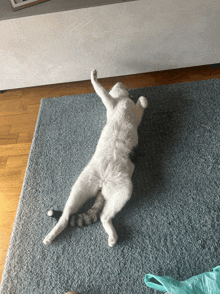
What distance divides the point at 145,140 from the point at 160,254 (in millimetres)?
673

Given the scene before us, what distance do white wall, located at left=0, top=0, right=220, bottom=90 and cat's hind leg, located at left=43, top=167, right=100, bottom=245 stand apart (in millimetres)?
896

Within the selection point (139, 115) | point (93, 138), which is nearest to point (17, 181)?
point (93, 138)

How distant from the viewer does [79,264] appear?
1100mm

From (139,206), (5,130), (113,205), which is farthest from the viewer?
(5,130)

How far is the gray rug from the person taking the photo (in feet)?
3.50

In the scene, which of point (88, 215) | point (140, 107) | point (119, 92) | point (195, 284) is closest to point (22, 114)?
point (119, 92)

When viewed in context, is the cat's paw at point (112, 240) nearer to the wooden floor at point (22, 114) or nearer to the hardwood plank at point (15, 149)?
the wooden floor at point (22, 114)

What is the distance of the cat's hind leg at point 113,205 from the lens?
3.59ft

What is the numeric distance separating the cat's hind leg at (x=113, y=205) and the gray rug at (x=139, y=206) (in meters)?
0.06

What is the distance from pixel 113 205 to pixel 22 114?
1.12m

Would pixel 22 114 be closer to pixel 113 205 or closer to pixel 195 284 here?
pixel 113 205

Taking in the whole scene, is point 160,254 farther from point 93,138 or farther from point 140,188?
point 93,138

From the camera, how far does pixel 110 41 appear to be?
1506 millimetres

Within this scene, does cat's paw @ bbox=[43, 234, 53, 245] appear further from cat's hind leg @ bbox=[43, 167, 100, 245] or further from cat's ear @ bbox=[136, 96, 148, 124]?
cat's ear @ bbox=[136, 96, 148, 124]
